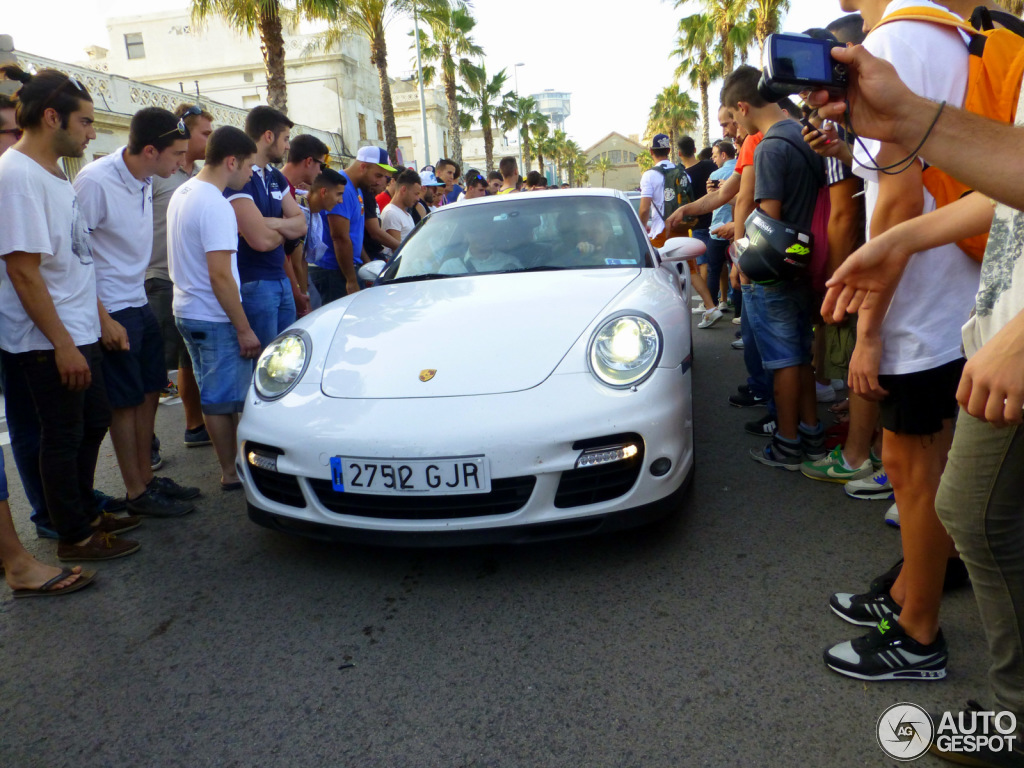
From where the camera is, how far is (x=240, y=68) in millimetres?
38344

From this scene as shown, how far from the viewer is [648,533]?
9.00ft

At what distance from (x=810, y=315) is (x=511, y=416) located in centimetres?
181

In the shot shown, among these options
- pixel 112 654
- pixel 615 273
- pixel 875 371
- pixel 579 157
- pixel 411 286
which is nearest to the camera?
pixel 875 371

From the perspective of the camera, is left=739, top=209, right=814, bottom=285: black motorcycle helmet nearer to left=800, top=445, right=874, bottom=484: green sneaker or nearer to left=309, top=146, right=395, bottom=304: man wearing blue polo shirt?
left=800, top=445, right=874, bottom=484: green sneaker

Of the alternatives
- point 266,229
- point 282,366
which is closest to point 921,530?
point 282,366

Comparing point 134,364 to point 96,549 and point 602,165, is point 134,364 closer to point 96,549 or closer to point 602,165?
point 96,549

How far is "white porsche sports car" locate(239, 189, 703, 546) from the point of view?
7.68ft

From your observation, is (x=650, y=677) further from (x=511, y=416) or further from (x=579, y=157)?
(x=579, y=157)

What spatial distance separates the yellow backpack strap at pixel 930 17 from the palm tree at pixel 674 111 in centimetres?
5163

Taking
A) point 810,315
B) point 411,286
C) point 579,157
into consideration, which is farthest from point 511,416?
point 579,157

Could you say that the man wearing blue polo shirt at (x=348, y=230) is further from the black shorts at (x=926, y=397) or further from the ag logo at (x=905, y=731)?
the ag logo at (x=905, y=731)

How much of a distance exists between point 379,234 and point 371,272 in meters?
1.93

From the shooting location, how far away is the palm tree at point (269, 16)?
13.1 m

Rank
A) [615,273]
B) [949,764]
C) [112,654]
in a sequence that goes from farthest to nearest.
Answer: [615,273]
[112,654]
[949,764]
